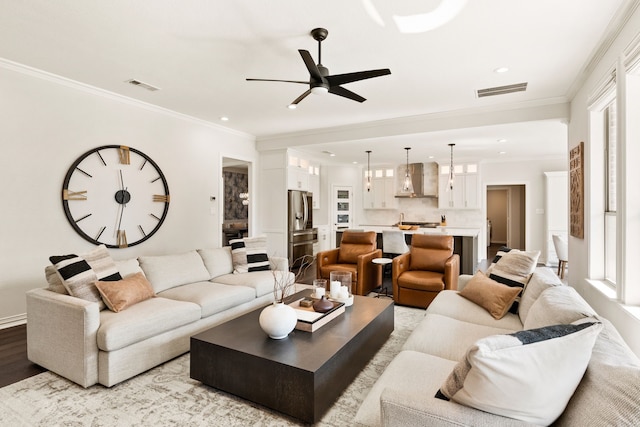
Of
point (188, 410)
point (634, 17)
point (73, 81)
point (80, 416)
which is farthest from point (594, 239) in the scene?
point (73, 81)

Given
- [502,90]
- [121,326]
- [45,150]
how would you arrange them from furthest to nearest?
1. [502,90]
2. [45,150]
3. [121,326]

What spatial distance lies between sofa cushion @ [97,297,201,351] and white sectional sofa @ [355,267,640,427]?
6.08 ft

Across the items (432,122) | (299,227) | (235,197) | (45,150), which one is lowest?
(299,227)

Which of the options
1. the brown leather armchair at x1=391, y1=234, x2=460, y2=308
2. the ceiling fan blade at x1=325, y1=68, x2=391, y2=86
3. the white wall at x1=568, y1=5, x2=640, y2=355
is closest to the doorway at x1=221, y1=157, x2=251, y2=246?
the brown leather armchair at x1=391, y1=234, x2=460, y2=308

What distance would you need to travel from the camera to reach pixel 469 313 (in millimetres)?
2762

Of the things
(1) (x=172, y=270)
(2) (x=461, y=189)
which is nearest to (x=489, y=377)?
(1) (x=172, y=270)

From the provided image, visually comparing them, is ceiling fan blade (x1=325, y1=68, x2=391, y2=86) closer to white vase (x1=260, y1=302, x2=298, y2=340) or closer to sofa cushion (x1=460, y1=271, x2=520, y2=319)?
white vase (x1=260, y1=302, x2=298, y2=340)

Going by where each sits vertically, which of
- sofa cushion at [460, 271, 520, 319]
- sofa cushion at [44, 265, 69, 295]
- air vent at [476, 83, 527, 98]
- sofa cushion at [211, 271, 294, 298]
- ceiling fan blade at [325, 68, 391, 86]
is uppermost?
air vent at [476, 83, 527, 98]

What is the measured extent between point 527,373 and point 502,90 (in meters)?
3.99

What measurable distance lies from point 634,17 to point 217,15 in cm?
303

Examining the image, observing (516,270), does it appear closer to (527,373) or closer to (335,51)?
(527,373)

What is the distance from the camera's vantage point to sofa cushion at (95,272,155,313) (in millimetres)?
2699

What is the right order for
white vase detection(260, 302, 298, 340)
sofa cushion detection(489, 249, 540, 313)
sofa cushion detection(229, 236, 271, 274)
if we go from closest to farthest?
white vase detection(260, 302, 298, 340)
sofa cushion detection(489, 249, 540, 313)
sofa cushion detection(229, 236, 271, 274)

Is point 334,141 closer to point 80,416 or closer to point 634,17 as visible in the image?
point 634,17
